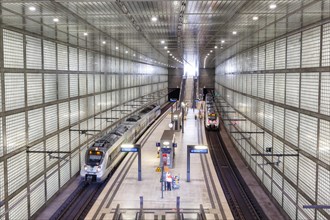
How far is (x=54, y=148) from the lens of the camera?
19031 mm

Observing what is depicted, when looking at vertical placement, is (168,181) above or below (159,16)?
below

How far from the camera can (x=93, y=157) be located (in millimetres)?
21062

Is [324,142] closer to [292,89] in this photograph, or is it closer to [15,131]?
[292,89]

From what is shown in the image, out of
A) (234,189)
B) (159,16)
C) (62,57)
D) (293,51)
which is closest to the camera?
(159,16)

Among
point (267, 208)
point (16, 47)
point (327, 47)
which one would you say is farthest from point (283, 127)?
point (16, 47)

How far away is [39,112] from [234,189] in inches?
484

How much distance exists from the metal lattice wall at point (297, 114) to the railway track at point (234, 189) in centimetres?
120

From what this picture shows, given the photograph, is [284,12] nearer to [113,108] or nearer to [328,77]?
[328,77]

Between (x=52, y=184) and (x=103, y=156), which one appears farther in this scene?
(x=103, y=156)

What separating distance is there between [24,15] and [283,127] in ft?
40.5

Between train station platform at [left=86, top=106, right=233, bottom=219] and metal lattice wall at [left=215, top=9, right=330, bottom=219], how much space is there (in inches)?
124

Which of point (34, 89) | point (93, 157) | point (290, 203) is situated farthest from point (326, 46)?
point (93, 157)

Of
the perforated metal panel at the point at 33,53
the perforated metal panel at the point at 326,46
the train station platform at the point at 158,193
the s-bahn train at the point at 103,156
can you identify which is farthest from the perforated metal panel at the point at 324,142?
the s-bahn train at the point at 103,156

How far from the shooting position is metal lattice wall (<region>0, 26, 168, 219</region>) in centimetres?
1405
